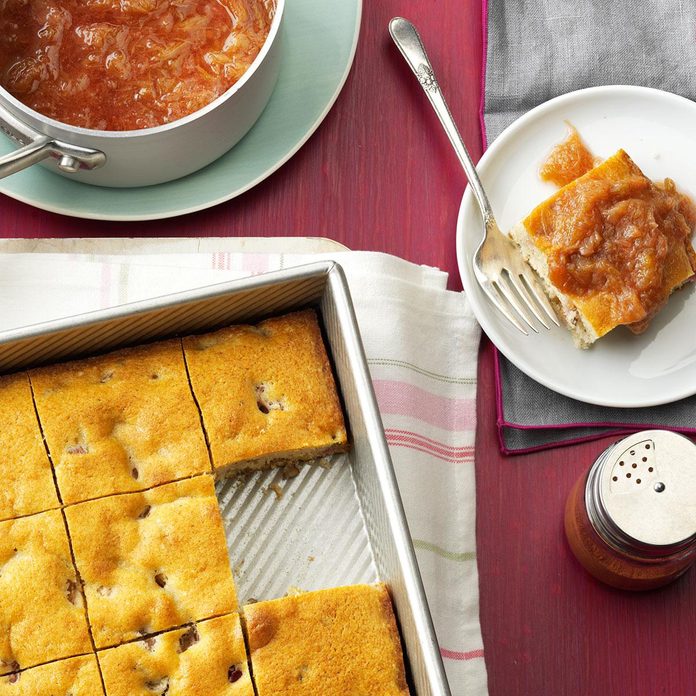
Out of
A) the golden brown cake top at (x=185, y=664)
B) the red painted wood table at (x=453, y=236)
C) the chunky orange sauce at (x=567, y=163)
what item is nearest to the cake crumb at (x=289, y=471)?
the golden brown cake top at (x=185, y=664)

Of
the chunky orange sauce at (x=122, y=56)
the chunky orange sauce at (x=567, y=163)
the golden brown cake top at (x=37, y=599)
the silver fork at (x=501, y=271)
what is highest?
the chunky orange sauce at (x=122, y=56)

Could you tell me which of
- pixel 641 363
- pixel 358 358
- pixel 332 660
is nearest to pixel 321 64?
pixel 358 358

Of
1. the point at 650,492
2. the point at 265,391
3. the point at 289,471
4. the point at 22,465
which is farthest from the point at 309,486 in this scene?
the point at 650,492

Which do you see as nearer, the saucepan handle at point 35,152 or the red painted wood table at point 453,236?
the saucepan handle at point 35,152

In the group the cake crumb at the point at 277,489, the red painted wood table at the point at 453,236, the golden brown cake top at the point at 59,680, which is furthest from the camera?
the red painted wood table at the point at 453,236

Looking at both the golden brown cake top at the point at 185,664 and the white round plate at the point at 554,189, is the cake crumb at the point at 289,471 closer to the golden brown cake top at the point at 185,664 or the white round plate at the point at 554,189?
the golden brown cake top at the point at 185,664

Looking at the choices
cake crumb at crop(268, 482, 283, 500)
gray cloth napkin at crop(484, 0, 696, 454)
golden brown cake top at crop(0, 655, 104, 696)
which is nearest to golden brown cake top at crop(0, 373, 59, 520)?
golden brown cake top at crop(0, 655, 104, 696)

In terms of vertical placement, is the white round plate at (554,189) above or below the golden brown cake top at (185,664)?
above

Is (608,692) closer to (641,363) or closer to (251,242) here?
(641,363)
